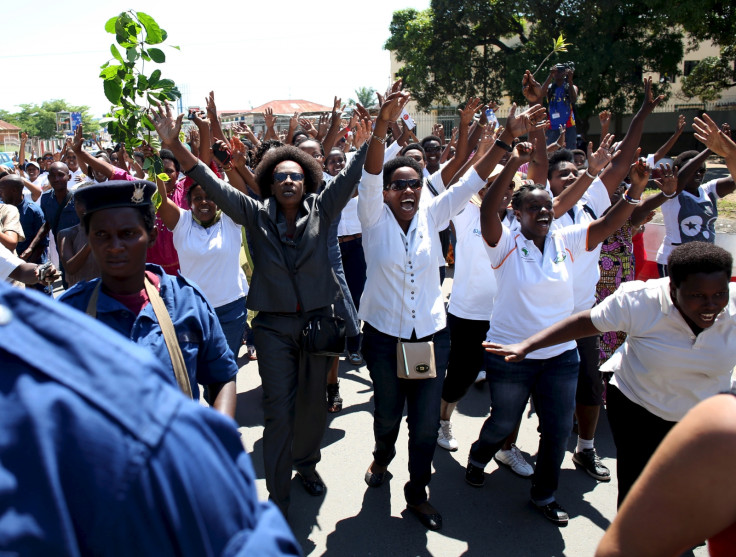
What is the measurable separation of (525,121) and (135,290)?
2.67 metres

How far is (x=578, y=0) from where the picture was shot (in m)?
24.6

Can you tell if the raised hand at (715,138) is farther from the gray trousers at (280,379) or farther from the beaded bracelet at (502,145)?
the gray trousers at (280,379)

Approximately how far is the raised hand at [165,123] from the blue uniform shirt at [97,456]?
107 inches

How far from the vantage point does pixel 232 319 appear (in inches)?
166

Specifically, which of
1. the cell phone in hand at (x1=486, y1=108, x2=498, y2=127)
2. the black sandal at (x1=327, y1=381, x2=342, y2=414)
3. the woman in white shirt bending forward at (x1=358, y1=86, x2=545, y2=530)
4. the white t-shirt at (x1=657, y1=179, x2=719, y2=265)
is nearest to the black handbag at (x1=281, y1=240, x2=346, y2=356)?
the woman in white shirt bending forward at (x1=358, y1=86, x2=545, y2=530)

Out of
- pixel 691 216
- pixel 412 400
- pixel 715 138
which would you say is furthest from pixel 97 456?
pixel 691 216

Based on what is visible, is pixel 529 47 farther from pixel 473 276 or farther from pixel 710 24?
pixel 473 276

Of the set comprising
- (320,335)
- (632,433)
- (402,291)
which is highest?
(402,291)

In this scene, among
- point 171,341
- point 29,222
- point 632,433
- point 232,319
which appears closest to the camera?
point 171,341

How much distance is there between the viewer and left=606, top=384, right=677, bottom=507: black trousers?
2.81 meters

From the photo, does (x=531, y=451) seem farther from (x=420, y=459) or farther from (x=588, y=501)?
(x=420, y=459)

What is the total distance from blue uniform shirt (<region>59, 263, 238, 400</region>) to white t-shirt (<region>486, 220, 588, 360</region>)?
180 centimetres

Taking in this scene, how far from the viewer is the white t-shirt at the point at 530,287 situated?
3.48 meters

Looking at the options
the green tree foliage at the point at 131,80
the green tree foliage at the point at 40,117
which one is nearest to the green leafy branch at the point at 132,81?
the green tree foliage at the point at 131,80
